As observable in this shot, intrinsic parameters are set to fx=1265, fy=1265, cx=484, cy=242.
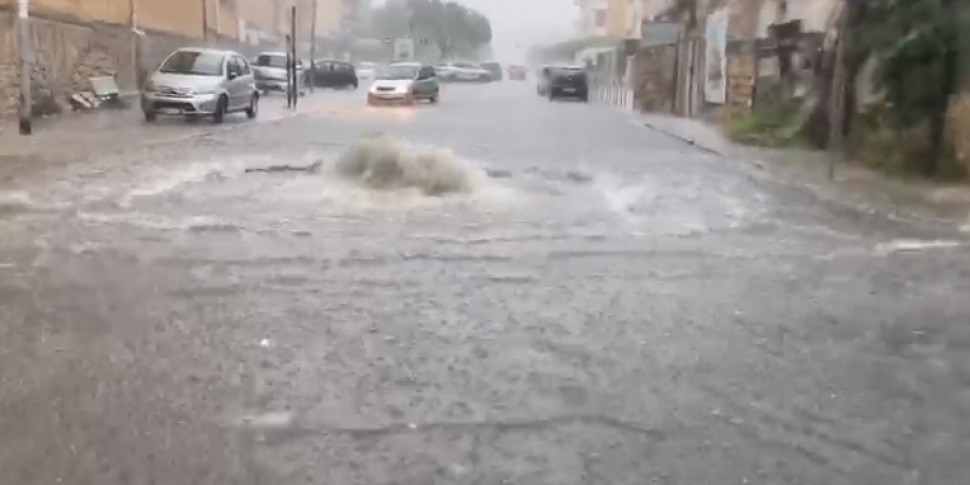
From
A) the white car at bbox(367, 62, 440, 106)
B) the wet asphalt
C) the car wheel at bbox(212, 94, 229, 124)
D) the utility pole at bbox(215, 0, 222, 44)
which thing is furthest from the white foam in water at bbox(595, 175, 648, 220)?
the utility pole at bbox(215, 0, 222, 44)

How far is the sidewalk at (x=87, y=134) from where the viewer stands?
17.8 meters

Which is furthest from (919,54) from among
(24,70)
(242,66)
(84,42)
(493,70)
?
(493,70)

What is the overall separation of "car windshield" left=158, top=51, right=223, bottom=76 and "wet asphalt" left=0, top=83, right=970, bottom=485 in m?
14.9

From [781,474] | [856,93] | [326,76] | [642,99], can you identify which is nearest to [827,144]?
[856,93]

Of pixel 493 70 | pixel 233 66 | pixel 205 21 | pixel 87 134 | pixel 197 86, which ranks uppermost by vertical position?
pixel 205 21

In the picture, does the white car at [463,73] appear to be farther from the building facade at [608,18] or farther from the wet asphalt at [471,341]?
the wet asphalt at [471,341]

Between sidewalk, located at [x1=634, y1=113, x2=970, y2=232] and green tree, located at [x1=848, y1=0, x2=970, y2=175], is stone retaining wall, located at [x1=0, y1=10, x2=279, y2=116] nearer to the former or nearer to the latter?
sidewalk, located at [x1=634, y1=113, x2=970, y2=232]

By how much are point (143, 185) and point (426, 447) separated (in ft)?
35.3

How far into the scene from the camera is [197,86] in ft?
92.4

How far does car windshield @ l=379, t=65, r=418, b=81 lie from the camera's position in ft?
157

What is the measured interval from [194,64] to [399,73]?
64.2 feet

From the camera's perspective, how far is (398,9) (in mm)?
108062

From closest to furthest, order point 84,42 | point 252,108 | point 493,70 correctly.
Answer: point 84,42
point 252,108
point 493,70

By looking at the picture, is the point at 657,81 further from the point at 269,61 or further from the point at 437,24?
the point at 437,24
